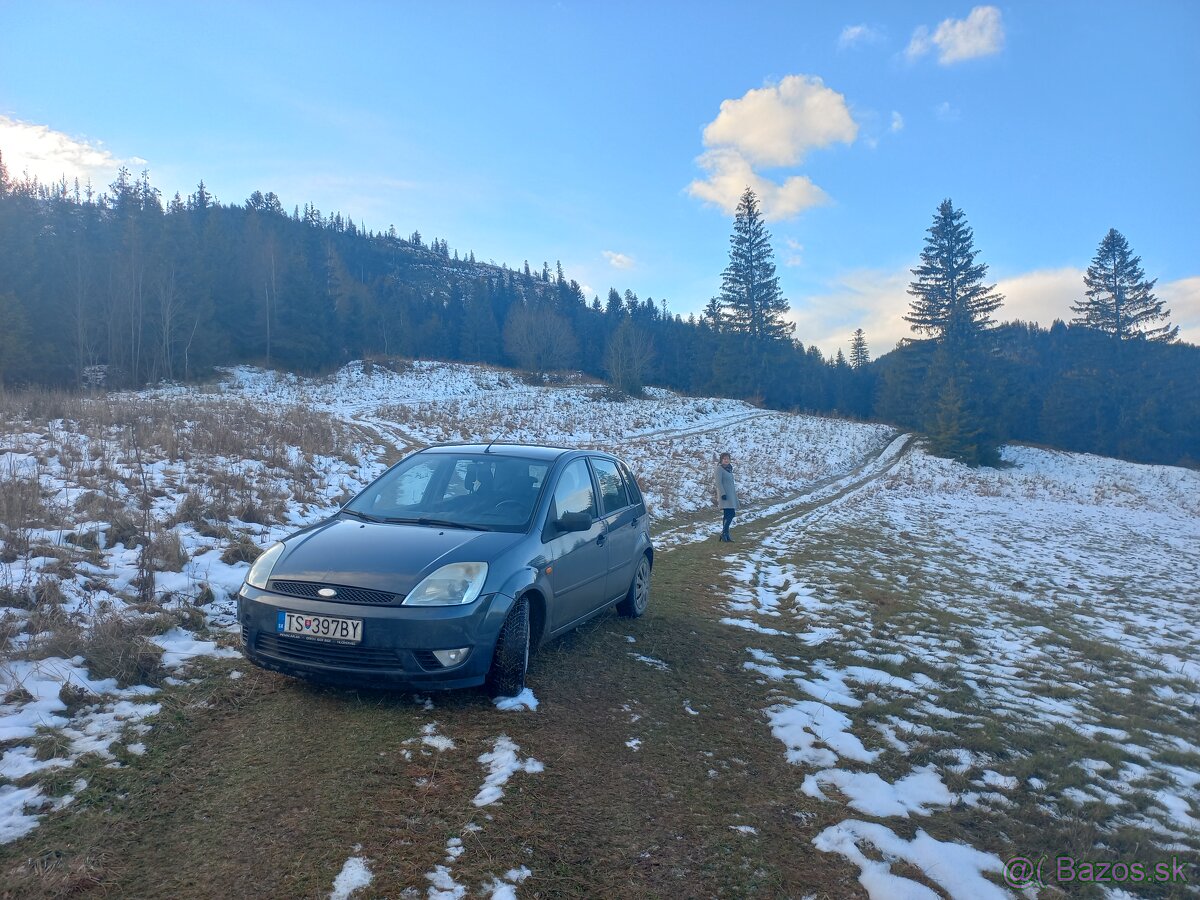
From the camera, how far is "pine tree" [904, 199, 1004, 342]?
45.7 meters

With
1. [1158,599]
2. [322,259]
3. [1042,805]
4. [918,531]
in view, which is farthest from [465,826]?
[322,259]

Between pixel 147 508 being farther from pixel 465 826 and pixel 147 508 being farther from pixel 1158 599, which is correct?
pixel 1158 599

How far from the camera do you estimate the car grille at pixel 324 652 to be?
13.5ft

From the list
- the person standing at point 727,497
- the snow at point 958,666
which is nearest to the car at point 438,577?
the snow at point 958,666

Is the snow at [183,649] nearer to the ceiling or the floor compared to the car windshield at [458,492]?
nearer to the floor

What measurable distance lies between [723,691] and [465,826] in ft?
9.16

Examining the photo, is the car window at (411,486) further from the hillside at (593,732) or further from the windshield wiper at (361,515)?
the hillside at (593,732)

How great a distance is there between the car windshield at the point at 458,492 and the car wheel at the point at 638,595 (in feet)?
6.49

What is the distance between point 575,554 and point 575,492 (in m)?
0.66

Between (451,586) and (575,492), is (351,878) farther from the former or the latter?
(575,492)

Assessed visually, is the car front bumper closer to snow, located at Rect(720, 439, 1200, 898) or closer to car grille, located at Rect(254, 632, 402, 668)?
car grille, located at Rect(254, 632, 402, 668)

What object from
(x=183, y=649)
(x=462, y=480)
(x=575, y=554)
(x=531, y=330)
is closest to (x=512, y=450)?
(x=462, y=480)

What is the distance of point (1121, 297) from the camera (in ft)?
165

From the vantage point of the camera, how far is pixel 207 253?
5491 cm
